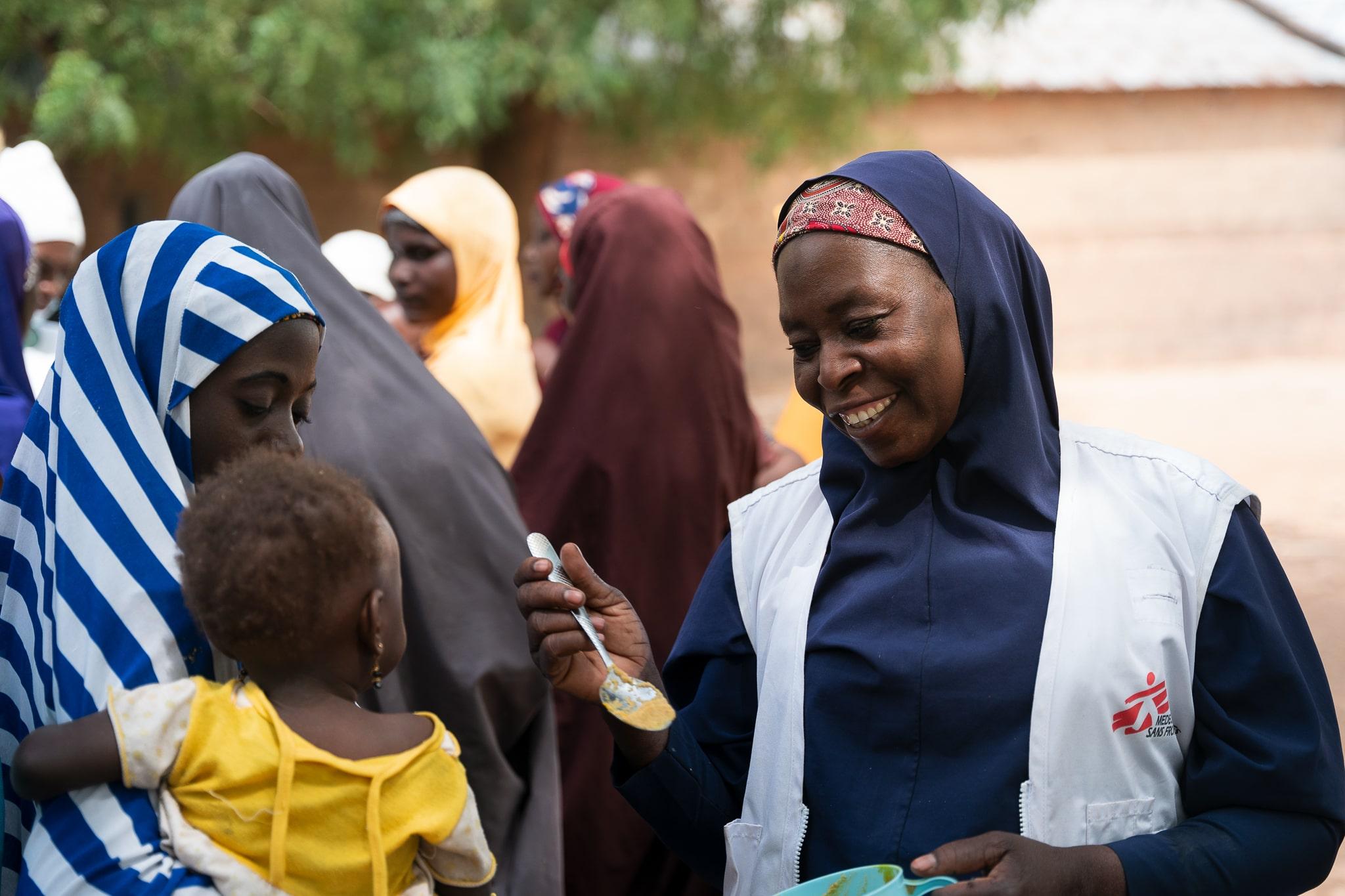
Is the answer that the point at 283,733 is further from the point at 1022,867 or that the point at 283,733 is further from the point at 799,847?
the point at 1022,867

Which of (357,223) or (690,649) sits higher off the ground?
(690,649)

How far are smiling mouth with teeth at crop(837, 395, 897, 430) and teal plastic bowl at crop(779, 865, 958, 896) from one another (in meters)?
0.65

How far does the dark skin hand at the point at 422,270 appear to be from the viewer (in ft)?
17.8

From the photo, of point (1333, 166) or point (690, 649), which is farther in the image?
point (1333, 166)

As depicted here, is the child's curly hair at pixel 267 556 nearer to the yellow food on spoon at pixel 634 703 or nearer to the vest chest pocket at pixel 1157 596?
the yellow food on spoon at pixel 634 703

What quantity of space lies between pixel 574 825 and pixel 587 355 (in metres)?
1.37

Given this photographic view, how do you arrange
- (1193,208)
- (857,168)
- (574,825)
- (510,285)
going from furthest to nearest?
1. (1193,208)
2. (510,285)
3. (574,825)
4. (857,168)

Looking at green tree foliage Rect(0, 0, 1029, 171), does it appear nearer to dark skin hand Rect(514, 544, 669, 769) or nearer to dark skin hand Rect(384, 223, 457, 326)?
dark skin hand Rect(384, 223, 457, 326)

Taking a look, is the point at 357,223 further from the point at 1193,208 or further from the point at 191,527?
the point at 191,527

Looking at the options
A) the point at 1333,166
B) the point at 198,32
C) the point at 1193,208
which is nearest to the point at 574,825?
the point at 198,32

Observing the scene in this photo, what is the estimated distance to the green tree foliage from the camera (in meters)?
9.81

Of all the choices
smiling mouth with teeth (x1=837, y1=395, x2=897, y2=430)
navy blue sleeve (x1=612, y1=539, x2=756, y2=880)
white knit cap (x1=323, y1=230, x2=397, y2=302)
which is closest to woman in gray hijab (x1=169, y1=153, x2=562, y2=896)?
navy blue sleeve (x1=612, y1=539, x2=756, y2=880)

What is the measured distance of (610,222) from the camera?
4141mm

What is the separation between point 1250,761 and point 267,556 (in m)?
1.38
